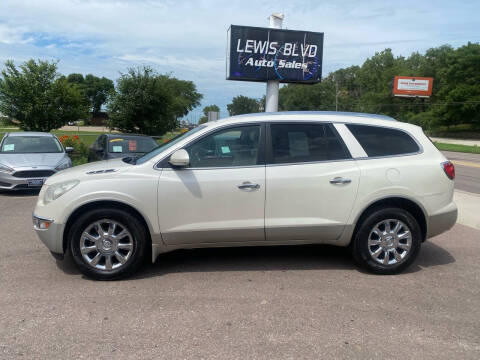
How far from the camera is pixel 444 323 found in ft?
12.3

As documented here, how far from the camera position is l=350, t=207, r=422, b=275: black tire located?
4.81 m

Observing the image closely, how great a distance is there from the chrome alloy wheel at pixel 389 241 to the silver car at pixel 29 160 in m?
7.56

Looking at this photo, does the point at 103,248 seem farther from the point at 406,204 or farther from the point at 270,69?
the point at 270,69

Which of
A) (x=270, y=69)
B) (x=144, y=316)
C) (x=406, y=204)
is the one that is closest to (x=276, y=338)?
(x=144, y=316)

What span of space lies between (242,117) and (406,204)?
6.95 ft

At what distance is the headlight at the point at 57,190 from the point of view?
452cm

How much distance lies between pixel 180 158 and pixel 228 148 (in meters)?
0.59

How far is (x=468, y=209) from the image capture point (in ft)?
28.6

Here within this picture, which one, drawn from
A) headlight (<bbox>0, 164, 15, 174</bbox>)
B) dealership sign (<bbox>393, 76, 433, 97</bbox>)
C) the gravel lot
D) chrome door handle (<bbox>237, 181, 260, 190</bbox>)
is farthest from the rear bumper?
dealership sign (<bbox>393, 76, 433, 97</bbox>)

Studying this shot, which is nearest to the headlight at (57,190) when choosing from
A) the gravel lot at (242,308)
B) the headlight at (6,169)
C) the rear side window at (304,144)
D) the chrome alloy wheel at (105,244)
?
the chrome alloy wheel at (105,244)

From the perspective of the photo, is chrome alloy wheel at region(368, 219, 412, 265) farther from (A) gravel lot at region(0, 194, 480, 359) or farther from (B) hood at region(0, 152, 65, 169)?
(B) hood at region(0, 152, 65, 169)

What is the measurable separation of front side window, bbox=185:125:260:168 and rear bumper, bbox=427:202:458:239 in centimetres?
213

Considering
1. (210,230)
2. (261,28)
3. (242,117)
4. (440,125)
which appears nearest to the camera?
(210,230)

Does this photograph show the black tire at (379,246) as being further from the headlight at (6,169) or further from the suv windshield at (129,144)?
the headlight at (6,169)
